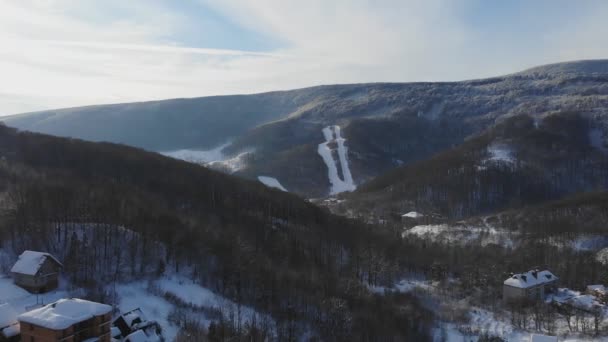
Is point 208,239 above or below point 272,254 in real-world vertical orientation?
above

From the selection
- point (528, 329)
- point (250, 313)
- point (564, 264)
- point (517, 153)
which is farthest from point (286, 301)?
point (517, 153)

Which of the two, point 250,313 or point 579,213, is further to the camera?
point 579,213

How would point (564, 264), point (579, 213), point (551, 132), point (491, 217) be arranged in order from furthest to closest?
point (551, 132) → point (491, 217) → point (579, 213) → point (564, 264)

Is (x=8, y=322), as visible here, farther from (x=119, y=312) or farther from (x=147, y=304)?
(x=147, y=304)

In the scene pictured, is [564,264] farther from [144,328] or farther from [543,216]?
[144,328]

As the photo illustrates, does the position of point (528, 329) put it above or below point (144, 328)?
below

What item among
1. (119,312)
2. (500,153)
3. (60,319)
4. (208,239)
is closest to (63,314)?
(60,319)

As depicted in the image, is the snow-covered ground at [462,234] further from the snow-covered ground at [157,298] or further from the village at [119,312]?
the snow-covered ground at [157,298]

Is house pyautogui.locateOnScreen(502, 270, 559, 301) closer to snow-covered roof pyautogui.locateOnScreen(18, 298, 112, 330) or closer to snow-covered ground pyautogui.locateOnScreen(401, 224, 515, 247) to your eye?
snow-covered ground pyautogui.locateOnScreen(401, 224, 515, 247)

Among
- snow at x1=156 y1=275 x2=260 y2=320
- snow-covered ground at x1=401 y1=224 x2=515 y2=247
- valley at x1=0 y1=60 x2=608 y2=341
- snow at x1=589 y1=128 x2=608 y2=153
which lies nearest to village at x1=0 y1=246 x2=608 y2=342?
valley at x1=0 y1=60 x2=608 y2=341
